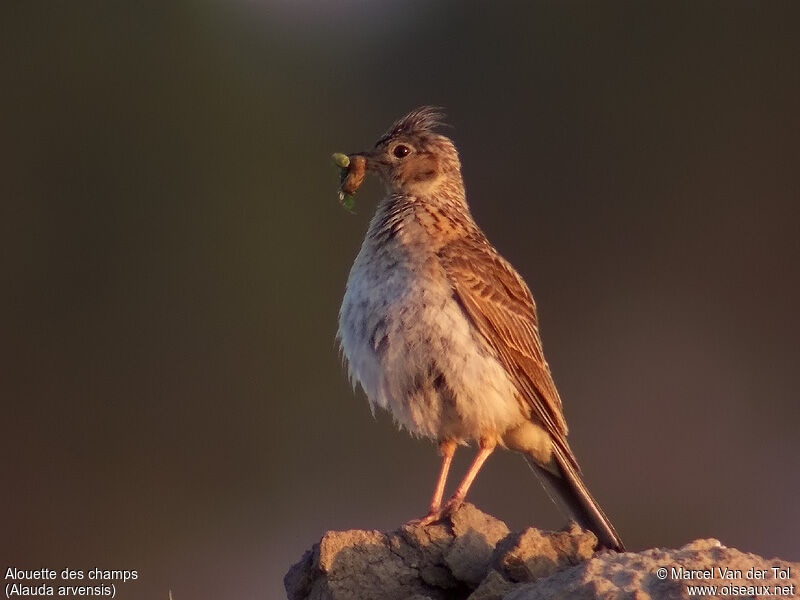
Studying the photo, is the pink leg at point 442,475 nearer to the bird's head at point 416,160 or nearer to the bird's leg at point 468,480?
the bird's leg at point 468,480

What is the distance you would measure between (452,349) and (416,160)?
5.76 ft

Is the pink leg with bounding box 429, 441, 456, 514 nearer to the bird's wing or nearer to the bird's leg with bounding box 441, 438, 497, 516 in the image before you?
the bird's leg with bounding box 441, 438, 497, 516

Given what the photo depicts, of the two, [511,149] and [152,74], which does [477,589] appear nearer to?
[511,149]

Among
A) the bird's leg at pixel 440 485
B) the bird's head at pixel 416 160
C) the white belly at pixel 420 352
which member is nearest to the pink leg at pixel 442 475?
the bird's leg at pixel 440 485

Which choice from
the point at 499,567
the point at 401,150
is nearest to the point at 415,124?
the point at 401,150

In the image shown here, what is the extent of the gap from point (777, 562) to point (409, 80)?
82.7 feet

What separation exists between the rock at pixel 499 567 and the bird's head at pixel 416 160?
2795mm

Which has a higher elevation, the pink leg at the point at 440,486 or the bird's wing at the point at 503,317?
the bird's wing at the point at 503,317

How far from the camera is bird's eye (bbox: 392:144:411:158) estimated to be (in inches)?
461

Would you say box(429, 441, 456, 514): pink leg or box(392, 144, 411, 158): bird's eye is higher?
box(392, 144, 411, 158): bird's eye

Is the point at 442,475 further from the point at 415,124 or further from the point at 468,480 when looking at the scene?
the point at 415,124

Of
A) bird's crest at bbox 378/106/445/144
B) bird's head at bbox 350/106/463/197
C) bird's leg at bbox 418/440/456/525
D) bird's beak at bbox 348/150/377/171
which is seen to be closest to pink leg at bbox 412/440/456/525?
bird's leg at bbox 418/440/456/525

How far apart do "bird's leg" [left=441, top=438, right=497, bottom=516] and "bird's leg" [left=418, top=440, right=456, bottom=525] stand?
0.23ft

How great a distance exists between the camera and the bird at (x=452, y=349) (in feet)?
33.9
